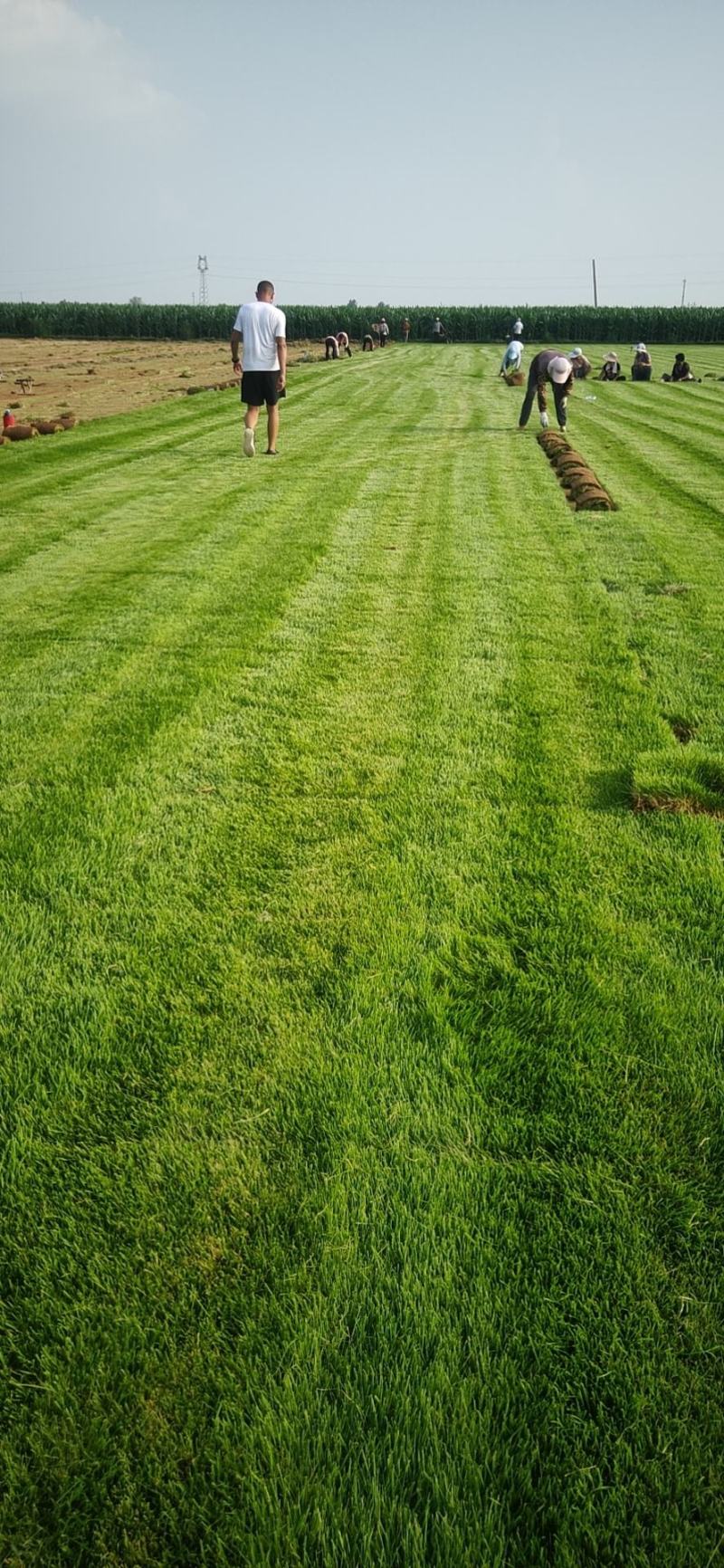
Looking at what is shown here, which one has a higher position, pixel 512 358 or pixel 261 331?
pixel 512 358

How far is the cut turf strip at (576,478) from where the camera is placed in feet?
30.8

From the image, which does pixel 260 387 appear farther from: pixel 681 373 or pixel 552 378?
pixel 681 373

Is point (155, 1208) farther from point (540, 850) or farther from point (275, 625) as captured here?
point (275, 625)

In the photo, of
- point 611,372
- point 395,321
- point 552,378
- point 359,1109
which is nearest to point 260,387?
point 552,378

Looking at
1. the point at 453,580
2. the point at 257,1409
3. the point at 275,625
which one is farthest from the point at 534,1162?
the point at 453,580

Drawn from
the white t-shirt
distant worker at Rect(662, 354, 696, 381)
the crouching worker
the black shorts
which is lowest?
the black shorts

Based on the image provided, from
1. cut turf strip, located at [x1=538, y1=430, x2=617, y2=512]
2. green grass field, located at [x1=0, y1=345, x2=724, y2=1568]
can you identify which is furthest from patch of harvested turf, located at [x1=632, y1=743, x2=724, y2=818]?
cut turf strip, located at [x1=538, y1=430, x2=617, y2=512]

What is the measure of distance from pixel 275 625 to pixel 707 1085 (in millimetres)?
4207

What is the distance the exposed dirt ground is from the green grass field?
655 inches

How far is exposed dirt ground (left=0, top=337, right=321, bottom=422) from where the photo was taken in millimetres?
20492

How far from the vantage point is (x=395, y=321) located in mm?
63000

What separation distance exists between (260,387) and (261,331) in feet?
2.12

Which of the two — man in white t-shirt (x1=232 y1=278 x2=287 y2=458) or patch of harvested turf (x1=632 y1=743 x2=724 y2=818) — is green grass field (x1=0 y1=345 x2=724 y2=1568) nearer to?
patch of harvested turf (x1=632 y1=743 x2=724 y2=818)

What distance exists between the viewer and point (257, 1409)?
1424 millimetres
